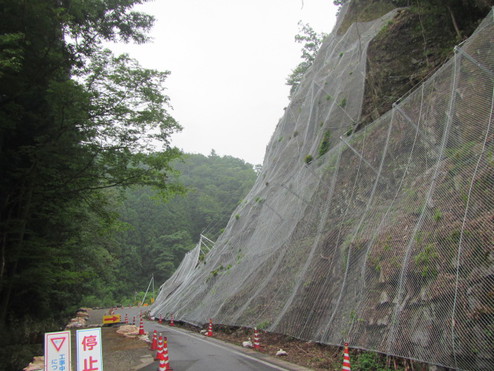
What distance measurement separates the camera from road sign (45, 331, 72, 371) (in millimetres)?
3588

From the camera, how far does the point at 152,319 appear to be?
26.1 metres

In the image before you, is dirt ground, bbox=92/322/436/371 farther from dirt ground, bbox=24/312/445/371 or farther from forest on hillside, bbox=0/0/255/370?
forest on hillside, bbox=0/0/255/370

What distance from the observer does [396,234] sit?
5922 mm

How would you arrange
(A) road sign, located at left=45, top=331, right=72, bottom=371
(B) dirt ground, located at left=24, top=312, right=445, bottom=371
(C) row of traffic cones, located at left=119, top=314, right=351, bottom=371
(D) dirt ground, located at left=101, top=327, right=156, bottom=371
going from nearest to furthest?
(A) road sign, located at left=45, top=331, right=72, bottom=371 → (C) row of traffic cones, located at left=119, top=314, right=351, bottom=371 → (B) dirt ground, located at left=24, top=312, right=445, bottom=371 → (D) dirt ground, located at left=101, top=327, right=156, bottom=371

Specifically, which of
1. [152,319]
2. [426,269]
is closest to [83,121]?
[426,269]

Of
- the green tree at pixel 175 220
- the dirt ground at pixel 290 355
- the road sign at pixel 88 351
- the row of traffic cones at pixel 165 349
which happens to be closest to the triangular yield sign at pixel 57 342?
the road sign at pixel 88 351

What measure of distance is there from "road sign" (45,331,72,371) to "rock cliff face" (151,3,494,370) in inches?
169

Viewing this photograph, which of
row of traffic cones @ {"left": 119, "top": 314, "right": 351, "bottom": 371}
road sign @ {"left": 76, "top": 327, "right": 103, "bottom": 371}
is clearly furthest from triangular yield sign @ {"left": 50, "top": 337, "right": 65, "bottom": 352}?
row of traffic cones @ {"left": 119, "top": 314, "right": 351, "bottom": 371}

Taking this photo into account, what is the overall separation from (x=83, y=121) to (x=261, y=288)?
6.80 metres

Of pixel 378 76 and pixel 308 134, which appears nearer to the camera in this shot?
pixel 378 76

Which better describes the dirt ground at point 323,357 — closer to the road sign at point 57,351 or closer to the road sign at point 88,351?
the road sign at point 88,351

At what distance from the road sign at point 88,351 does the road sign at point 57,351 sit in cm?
16

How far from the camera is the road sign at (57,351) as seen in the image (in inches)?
141

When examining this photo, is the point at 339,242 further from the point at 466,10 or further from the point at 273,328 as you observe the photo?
the point at 466,10
